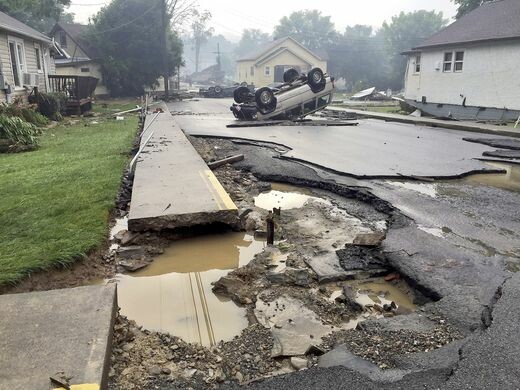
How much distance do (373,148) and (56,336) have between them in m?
9.57

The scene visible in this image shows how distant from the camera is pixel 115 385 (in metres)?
2.53

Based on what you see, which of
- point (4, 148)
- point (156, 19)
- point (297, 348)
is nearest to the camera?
point (297, 348)

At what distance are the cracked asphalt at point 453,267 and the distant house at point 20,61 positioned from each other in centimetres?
1330

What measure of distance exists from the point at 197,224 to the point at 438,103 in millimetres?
22171

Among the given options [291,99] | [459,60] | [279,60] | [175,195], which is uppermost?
[279,60]

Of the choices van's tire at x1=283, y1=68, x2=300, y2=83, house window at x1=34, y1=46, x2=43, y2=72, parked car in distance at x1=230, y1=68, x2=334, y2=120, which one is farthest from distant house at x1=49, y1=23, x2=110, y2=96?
parked car in distance at x1=230, y1=68, x2=334, y2=120

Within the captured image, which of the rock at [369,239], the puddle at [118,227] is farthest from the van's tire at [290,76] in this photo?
the rock at [369,239]

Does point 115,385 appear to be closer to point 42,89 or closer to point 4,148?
point 4,148

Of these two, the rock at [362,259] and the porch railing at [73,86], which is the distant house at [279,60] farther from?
the rock at [362,259]

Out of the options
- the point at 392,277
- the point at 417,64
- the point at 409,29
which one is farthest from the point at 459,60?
the point at 409,29

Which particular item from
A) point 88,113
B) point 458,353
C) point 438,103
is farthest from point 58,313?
point 438,103

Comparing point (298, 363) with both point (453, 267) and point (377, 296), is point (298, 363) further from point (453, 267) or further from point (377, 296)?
point (453, 267)

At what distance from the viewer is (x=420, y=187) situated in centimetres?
716

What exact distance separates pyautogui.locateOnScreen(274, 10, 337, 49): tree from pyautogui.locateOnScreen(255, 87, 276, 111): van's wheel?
225 ft
